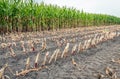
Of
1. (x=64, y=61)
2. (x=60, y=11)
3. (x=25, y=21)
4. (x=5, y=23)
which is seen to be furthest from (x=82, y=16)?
(x=64, y=61)

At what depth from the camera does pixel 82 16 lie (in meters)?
29.8

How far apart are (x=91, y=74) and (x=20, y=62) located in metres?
1.26

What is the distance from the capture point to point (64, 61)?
5.16m

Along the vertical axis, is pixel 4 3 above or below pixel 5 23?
above

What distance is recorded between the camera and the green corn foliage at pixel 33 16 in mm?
15250

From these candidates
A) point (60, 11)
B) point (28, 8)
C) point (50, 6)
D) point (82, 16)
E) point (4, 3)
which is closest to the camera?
point (4, 3)

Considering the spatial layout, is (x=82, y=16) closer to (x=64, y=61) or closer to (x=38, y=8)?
(x=38, y=8)

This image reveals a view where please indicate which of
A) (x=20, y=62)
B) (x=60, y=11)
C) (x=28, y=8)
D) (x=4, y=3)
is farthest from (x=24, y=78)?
(x=60, y=11)

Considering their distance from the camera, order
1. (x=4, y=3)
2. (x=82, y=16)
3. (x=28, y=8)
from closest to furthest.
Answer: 1. (x=4, y=3)
2. (x=28, y=8)
3. (x=82, y=16)

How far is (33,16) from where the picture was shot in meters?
18.1

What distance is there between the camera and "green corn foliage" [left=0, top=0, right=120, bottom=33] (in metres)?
15.2

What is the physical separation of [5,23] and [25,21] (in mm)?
2224

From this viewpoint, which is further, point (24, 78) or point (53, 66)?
point (53, 66)

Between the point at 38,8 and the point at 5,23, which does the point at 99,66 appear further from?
the point at 38,8
